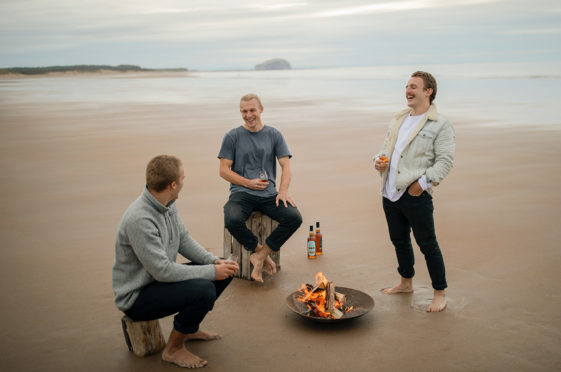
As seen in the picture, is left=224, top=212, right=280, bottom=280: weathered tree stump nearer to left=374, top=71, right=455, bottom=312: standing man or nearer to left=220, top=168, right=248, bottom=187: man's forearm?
left=220, top=168, right=248, bottom=187: man's forearm

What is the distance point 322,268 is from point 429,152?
2091 mm

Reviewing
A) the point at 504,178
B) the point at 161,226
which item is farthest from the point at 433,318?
the point at 504,178

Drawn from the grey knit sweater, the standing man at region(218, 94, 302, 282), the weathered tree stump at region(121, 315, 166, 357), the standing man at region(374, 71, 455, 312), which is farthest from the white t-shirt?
the weathered tree stump at region(121, 315, 166, 357)

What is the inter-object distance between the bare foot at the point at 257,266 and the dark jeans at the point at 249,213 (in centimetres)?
9

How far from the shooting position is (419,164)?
4.86 metres

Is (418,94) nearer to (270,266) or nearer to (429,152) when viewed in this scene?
(429,152)

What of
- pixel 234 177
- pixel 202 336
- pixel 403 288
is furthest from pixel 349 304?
pixel 234 177

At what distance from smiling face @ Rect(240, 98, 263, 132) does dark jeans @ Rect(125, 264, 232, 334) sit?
2551 mm

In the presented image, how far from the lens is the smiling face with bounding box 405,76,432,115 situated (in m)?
4.81

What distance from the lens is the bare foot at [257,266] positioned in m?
5.79

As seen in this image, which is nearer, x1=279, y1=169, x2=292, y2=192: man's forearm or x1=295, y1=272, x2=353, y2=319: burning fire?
x1=295, y1=272, x2=353, y2=319: burning fire

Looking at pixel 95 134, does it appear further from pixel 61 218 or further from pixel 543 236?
pixel 543 236

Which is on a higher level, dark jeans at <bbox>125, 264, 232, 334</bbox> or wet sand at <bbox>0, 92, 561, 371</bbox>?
dark jeans at <bbox>125, 264, 232, 334</bbox>

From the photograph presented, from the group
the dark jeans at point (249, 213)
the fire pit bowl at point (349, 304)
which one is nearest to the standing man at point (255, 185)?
the dark jeans at point (249, 213)
